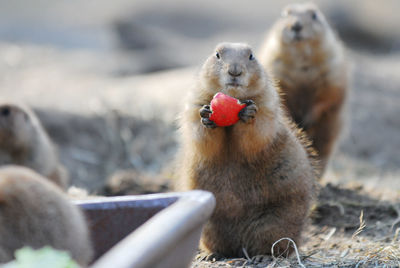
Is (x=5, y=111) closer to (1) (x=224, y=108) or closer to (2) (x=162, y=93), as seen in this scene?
(1) (x=224, y=108)

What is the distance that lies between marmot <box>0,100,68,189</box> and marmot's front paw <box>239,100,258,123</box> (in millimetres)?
2982

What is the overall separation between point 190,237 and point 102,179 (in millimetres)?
5222

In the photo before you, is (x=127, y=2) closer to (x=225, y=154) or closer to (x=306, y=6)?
(x=306, y=6)

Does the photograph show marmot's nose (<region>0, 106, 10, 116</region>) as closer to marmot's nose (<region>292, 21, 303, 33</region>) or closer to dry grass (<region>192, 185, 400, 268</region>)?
dry grass (<region>192, 185, 400, 268</region>)

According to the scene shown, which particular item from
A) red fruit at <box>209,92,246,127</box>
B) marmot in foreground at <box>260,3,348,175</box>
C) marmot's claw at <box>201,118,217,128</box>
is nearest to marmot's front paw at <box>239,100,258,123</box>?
red fruit at <box>209,92,246,127</box>

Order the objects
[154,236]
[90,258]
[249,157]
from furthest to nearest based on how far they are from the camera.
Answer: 1. [249,157]
2. [90,258]
3. [154,236]

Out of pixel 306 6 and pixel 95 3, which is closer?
pixel 306 6

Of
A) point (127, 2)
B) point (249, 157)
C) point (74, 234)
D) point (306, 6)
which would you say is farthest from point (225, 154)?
point (127, 2)

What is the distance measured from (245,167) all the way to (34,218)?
212 cm

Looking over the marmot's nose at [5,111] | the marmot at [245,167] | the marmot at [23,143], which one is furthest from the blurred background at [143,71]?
the marmot at [245,167]

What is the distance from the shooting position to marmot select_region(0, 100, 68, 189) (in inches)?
251

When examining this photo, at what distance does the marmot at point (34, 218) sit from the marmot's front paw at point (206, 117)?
1.69 m

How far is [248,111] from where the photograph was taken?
430 cm

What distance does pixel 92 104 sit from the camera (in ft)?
31.5
